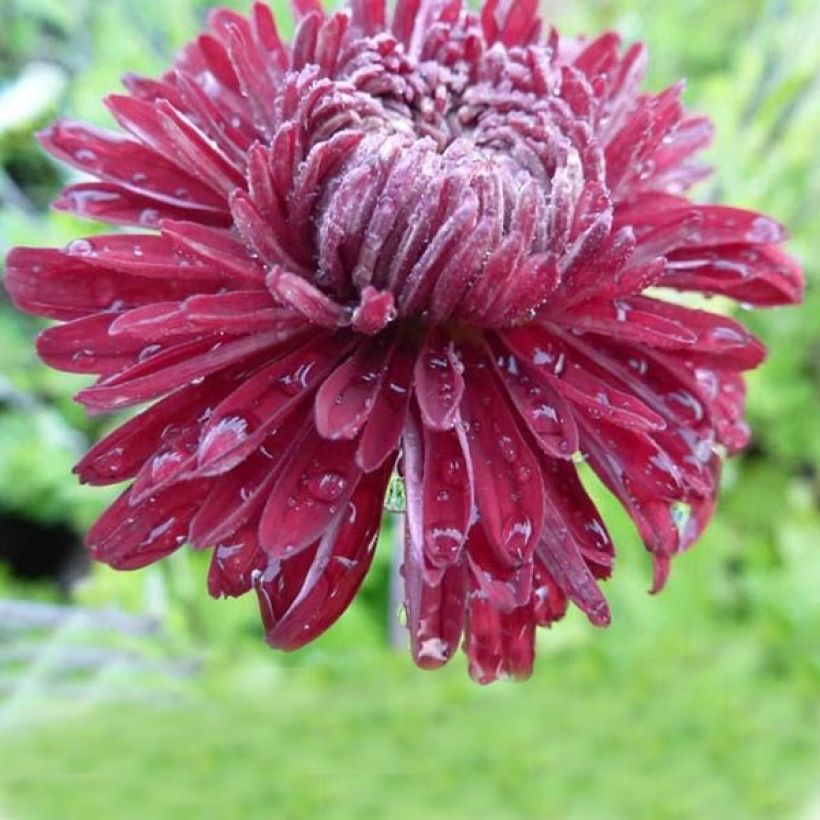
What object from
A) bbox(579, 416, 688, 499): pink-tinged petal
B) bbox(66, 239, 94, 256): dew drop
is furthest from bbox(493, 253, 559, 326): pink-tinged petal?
bbox(66, 239, 94, 256): dew drop

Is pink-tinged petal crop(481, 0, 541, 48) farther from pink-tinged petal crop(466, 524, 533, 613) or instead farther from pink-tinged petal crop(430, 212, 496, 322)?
pink-tinged petal crop(466, 524, 533, 613)

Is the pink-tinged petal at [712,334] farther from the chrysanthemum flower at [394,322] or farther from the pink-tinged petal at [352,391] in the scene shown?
the pink-tinged petal at [352,391]

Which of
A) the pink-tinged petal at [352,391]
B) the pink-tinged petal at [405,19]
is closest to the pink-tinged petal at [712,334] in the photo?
the pink-tinged petal at [352,391]

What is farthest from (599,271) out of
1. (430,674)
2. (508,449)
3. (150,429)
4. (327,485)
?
(430,674)

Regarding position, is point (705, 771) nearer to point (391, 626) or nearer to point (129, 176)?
point (391, 626)

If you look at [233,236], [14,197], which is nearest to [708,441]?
[233,236]

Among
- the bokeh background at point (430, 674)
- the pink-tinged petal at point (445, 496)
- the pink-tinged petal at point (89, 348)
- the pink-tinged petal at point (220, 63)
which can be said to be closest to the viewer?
the pink-tinged petal at point (445, 496)

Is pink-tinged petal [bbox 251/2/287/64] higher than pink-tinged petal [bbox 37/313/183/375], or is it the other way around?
pink-tinged petal [bbox 251/2/287/64]
